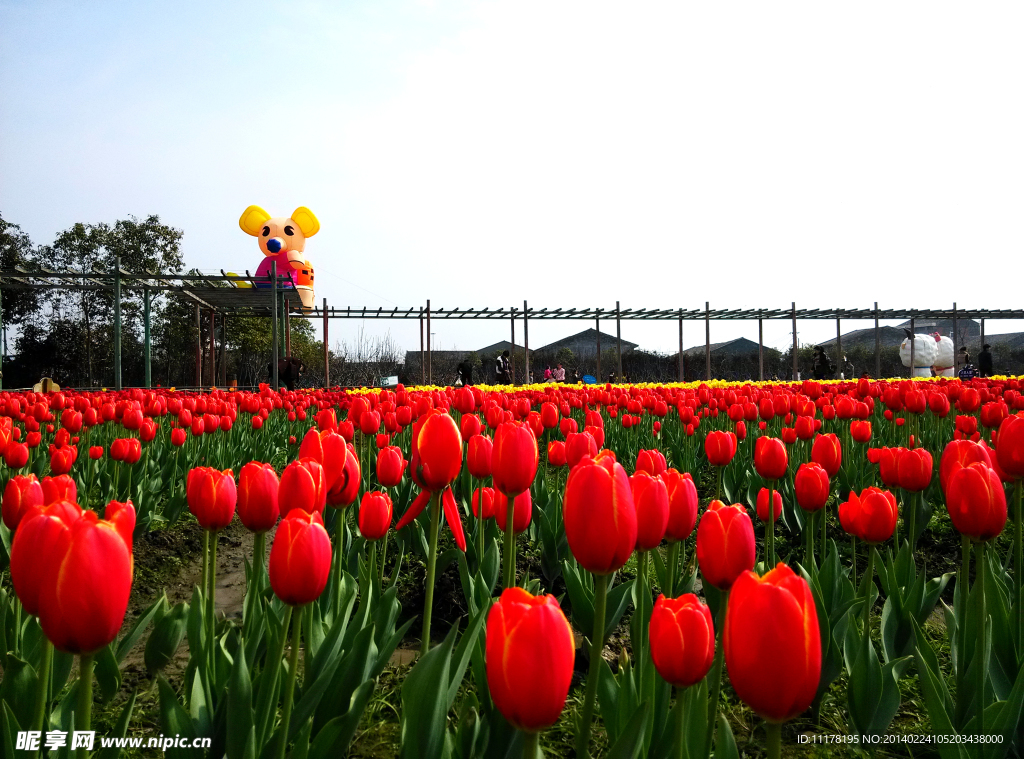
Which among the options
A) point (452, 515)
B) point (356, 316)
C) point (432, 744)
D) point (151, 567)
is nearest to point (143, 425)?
point (151, 567)

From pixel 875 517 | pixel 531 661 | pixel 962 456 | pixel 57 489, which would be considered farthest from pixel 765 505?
pixel 57 489

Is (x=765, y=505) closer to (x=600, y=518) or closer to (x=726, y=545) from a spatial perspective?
(x=726, y=545)

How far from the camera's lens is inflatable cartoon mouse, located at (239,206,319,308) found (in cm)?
2194

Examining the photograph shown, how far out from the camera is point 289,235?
22.5 metres

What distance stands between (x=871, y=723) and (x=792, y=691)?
43.1 inches

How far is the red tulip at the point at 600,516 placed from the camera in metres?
0.99

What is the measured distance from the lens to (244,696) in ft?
3.81

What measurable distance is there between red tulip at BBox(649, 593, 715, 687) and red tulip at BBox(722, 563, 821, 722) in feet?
0.40

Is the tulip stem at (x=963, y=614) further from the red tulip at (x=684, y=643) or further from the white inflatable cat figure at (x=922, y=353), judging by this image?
the white inflatable cat figure at (x=922, y=353)

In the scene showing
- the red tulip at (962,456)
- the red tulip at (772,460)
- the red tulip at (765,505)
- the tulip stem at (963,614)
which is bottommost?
the tulip stem at (963,614)

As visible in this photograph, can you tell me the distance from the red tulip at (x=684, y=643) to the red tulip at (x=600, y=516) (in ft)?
0.37

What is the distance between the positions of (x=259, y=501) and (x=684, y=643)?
89cm

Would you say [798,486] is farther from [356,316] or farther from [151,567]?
[356,316]

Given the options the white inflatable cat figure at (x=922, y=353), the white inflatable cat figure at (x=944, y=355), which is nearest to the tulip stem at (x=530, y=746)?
the white inflatable cat figure at (x=922, y=353)
